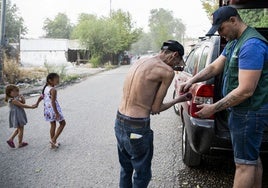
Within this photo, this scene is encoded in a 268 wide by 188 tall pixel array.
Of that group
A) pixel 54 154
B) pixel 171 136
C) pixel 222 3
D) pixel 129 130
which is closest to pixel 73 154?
pixel 54 154

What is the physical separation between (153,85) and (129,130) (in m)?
0.47

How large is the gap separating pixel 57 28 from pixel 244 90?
9713cm

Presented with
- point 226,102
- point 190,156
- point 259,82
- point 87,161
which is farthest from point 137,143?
point 87,161

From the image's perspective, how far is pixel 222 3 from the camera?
15.0 feet

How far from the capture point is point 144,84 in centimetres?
283

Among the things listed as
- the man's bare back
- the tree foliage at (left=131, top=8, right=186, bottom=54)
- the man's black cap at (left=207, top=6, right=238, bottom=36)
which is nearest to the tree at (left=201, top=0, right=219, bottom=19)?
the man's black cap at (left=207, top=6, right=238, bottom=36)

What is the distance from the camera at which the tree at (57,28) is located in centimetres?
9325

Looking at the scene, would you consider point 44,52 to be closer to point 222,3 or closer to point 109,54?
point 109,54

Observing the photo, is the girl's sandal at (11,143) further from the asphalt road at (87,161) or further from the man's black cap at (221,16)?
the man's black cap at (221,16)

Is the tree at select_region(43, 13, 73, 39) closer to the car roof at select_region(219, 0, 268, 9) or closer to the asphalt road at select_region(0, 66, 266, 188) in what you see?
the asphalt road at select_region(0, 66, 266, 188)

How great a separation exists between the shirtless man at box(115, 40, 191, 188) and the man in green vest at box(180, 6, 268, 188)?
15.7 inches

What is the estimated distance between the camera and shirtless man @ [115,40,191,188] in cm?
283

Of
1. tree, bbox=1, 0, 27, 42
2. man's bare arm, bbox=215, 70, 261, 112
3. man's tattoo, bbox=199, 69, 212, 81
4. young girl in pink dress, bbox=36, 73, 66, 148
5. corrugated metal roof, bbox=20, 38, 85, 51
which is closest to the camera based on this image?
man's bare arm, bbox=215, 70, 261, 112

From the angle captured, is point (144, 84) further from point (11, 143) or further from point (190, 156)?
point (11, 143)
